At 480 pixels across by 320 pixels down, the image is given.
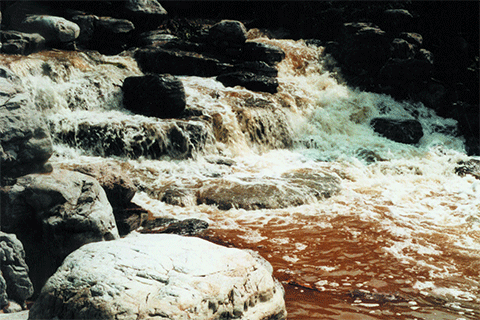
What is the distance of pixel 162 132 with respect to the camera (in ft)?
30.8

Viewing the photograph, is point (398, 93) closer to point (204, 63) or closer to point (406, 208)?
point (204, 63)

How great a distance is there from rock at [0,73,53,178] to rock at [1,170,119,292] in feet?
0.58

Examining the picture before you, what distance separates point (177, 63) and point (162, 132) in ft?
15.8

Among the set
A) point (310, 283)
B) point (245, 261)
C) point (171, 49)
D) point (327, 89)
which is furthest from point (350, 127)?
point (245, 261)

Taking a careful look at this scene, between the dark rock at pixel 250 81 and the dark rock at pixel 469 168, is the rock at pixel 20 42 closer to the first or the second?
the dark rock at pixel 250 81

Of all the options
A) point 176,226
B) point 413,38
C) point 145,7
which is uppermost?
point 145,7

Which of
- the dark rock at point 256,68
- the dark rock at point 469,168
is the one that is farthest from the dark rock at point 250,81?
the dark rock at point 469,168

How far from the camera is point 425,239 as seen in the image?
596 centimetres

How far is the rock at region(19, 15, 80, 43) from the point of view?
39.2 feet

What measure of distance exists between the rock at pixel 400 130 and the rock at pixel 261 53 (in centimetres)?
433

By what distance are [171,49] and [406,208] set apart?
9624 mm

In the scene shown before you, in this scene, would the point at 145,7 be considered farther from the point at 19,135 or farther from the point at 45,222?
the point at 45,222

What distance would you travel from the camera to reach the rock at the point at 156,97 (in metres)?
10.3

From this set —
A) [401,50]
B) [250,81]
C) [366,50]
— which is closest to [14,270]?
[250,81]
